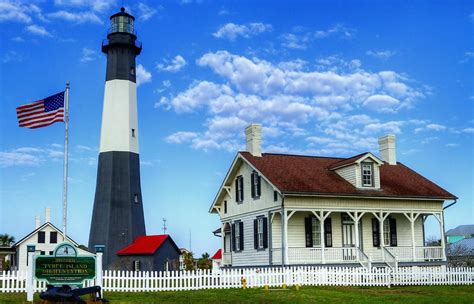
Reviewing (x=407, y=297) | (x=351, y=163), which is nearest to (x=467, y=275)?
(x=351, y=163)

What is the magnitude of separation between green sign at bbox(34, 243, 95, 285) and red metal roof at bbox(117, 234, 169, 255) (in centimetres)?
2258

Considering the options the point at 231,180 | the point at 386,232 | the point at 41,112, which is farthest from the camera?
the point at 231,180

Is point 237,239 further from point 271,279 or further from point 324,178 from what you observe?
point 271,279

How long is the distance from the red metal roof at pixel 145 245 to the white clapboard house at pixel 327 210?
796 centimetres

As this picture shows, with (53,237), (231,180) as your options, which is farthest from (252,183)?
(53,237)

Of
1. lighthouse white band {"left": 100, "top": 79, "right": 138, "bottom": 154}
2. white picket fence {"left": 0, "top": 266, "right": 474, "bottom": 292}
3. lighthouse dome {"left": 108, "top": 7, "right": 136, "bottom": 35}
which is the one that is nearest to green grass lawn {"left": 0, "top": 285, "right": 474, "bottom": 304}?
white picket fence {"left": 0, "top": 266, "right": 474, "bottom": 292}

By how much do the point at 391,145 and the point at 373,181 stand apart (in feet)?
18.6

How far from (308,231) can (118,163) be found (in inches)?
671

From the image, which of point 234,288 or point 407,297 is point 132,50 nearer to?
point 234,288

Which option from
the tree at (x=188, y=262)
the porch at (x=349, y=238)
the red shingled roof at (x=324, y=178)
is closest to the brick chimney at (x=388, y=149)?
the red shingled roof at (x=324, y=178)

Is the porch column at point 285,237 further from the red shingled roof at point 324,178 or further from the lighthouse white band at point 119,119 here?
the lighthouse white band at point 119,119

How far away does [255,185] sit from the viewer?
3228 centimetres

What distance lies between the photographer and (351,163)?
31.3 meters

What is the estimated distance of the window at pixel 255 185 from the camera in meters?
32.0
